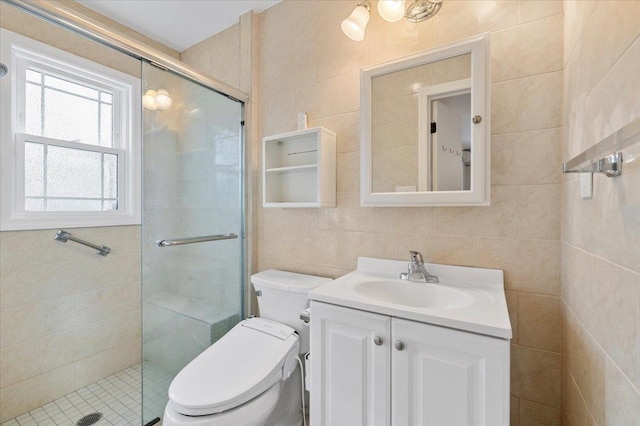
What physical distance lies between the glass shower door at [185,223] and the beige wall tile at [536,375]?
1.50 m

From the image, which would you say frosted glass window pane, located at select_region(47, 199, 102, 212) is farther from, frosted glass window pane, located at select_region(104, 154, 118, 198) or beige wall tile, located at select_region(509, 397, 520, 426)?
beige wall tile, located at select_region(509, 397, 520, 426)

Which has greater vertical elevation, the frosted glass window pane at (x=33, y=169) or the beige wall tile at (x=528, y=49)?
the beige wall tile at (x=528, y=49)

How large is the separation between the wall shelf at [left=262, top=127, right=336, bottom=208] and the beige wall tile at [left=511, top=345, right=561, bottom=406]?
1.03 m

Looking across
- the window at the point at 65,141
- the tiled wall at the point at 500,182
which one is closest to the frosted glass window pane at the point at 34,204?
the window at the point at 65,141

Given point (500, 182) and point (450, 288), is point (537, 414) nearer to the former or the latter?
point (450, 288)

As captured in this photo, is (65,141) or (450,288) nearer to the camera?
(450,288)

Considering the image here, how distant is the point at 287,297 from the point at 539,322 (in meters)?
1.07

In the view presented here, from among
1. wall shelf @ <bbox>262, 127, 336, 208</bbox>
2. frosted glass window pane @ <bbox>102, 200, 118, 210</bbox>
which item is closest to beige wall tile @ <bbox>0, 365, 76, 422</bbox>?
frosted glass window pane @ <bbox>102, 200, 118, 210</bbox>

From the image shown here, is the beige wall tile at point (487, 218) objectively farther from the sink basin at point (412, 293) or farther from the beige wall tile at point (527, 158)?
the sink basin at point (412, 293)

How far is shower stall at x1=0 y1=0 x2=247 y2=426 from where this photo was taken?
4.60 ft

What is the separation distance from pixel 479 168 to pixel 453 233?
0.30 m

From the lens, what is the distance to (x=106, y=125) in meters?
1.98

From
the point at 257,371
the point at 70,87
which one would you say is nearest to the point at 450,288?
the point at 257,371

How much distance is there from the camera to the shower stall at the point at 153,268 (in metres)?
1.40
